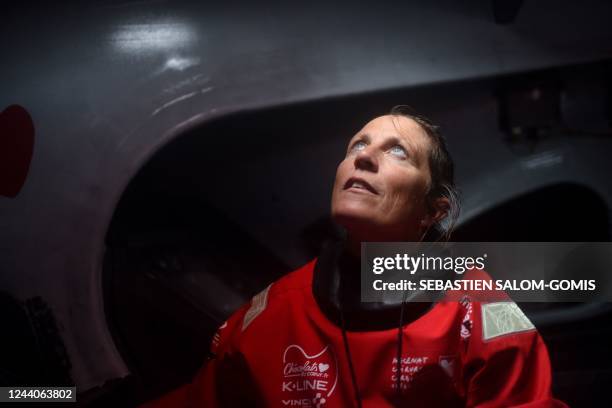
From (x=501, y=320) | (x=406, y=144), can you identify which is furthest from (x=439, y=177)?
(x=501, y=320)

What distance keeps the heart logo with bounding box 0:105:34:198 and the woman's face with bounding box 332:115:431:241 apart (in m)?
0.52

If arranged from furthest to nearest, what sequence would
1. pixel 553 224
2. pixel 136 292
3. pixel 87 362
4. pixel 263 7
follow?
pixel 553 224, pixel 136 292, pixel 263 7, pixel 87 362

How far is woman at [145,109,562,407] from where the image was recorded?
1.89ft

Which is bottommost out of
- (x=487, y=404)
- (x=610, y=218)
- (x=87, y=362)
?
(x=487, y=404)

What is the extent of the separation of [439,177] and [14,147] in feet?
2.26

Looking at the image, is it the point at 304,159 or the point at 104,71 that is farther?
the point at 304,159

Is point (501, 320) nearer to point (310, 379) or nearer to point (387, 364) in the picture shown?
point (387, 364)

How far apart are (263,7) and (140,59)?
0.85 feet

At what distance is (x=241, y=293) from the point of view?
1.22 m

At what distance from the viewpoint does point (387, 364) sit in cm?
59

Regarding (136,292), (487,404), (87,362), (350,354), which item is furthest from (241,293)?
(487,404)

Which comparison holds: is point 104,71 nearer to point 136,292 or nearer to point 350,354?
point 136,292

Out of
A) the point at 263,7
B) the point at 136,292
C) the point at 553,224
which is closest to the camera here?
the point at 263,7

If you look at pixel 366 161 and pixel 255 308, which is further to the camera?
pixel 255 308
